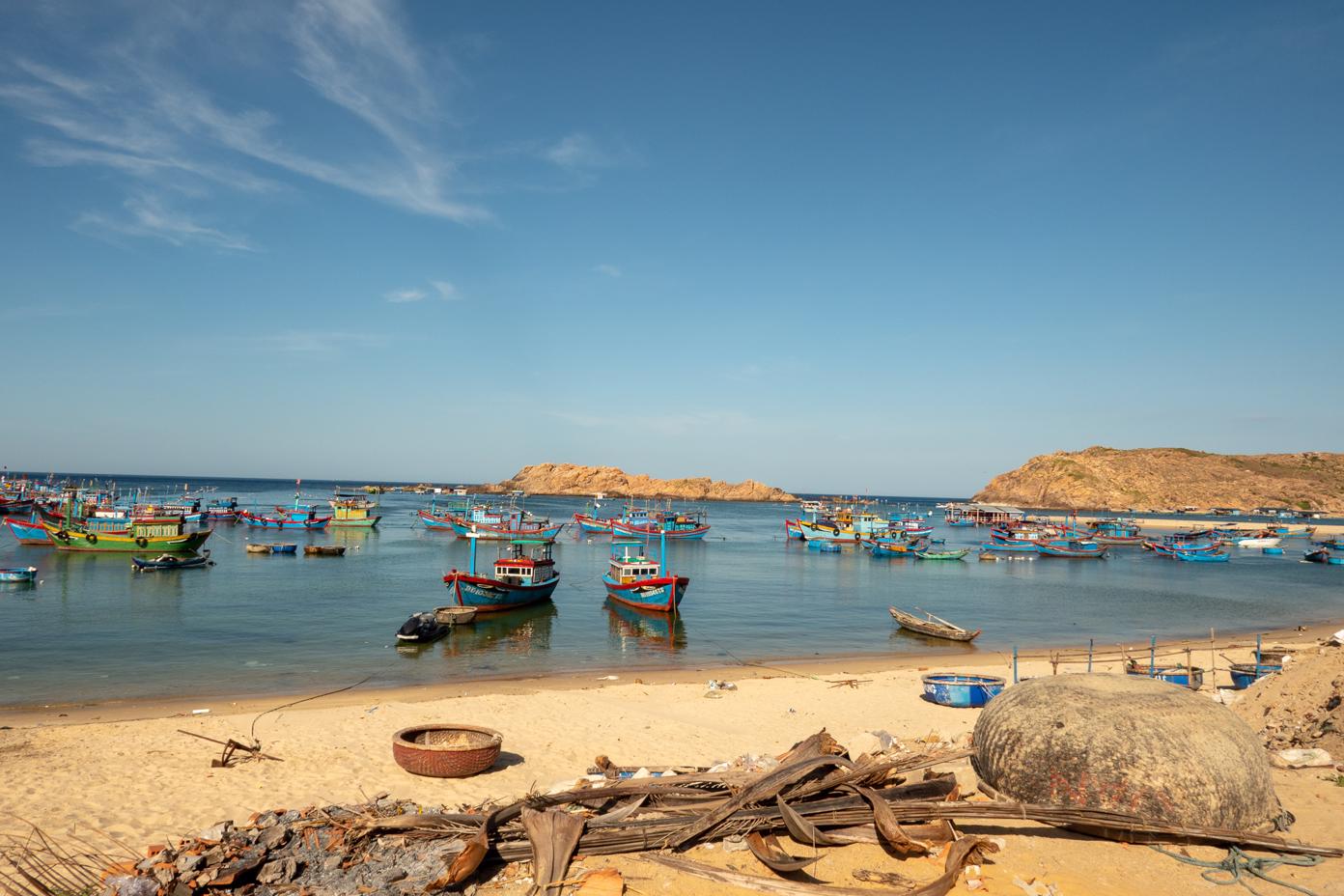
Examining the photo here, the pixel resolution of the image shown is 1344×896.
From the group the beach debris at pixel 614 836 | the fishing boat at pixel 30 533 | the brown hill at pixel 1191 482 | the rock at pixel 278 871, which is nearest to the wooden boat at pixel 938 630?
the beach debris at pixel 614 836

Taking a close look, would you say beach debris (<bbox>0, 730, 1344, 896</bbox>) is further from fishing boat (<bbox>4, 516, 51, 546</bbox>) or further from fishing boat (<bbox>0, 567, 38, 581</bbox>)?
fishing boat (<bbox>4, 516, 51, 546</bbox>)

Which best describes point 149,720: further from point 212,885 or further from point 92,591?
point 92,591

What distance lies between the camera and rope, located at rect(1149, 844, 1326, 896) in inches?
289

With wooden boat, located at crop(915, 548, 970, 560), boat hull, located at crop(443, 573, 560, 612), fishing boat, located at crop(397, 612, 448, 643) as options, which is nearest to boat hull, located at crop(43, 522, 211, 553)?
boat hull, located at crop(443, 573, 560, 612)

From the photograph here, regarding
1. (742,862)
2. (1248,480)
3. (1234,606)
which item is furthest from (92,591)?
(1248,480)

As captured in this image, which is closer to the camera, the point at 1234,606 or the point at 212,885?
the point at 212,885

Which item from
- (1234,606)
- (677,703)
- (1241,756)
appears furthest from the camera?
(1234,606)

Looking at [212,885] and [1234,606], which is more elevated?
[212,885]

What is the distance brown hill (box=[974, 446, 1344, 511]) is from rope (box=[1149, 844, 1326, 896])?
195 meters

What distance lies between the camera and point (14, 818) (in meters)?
11.3

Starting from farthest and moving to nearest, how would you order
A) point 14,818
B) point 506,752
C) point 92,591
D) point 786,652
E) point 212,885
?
1. point 92,591
2. point 786,652
3. point 506,752
4. point 14,818
5. point 212,885

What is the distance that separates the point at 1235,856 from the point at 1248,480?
8465 inches

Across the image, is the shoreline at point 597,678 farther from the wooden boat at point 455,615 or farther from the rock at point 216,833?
the rock at point 216,833

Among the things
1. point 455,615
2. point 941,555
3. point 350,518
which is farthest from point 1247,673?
point 350,518
